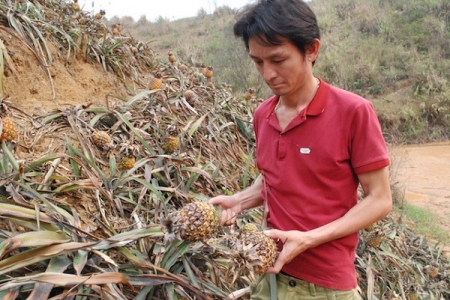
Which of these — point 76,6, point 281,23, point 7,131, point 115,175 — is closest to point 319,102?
point 281,23

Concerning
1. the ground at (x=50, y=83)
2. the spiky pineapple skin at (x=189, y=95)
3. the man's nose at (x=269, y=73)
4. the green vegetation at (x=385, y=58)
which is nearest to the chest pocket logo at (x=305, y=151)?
the man's nose at (x=269, y=73)

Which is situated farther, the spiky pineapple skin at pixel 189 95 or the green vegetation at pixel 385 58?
the green vegetation at pixel 385 58

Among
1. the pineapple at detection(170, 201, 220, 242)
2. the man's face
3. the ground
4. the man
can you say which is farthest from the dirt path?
the pineapple at detection(170, 201, 220, 242)

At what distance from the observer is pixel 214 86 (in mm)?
4879

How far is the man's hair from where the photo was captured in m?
1.44

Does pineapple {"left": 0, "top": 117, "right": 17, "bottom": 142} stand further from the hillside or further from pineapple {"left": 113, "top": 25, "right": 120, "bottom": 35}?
pineapple {"left": 113, "top": 25, "right": 120, "bottom": 35}

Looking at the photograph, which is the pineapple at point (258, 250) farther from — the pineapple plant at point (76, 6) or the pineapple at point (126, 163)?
the pineapple plant at point (76, 6)

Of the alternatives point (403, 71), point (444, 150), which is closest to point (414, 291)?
point (444, 150)

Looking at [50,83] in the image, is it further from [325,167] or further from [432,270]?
[432,270]

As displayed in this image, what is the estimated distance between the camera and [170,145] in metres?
2.88

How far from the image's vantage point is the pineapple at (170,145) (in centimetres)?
288

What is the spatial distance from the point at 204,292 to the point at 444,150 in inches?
433

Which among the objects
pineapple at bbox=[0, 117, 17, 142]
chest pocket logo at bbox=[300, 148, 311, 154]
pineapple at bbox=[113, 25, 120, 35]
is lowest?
chest pocket logo at bbox=[300, 148, 311, 154]

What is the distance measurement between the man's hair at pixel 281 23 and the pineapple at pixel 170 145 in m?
1.47
